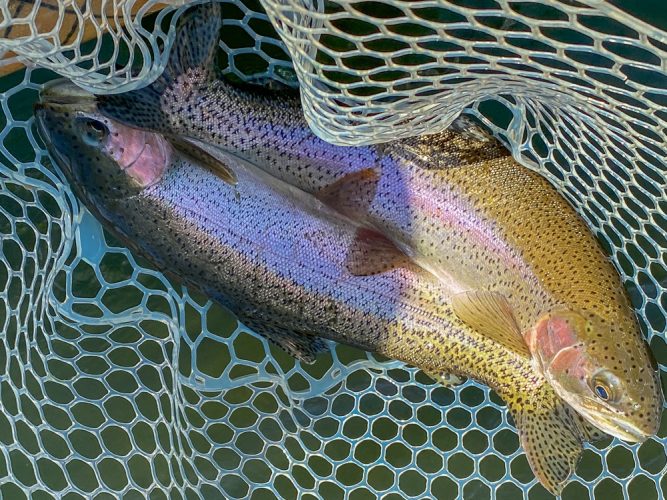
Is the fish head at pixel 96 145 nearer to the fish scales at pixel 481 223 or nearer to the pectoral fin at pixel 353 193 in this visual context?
the fish scales at pixel 481 223

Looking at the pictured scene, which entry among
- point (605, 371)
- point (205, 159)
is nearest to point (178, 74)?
point (205, 159)

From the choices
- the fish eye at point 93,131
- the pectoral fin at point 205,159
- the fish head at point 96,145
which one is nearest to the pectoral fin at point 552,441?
the pectoral fin at point 205,159

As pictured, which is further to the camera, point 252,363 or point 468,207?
point 252,363

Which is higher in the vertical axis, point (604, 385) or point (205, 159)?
point (205, 159)

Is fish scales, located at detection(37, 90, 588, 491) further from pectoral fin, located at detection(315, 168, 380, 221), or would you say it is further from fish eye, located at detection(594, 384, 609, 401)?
fish eye, located at detection(594, 384, 609, 401)

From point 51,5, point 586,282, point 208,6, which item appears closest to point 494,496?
point 586,282

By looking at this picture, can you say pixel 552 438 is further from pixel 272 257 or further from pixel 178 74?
pixel 178 74

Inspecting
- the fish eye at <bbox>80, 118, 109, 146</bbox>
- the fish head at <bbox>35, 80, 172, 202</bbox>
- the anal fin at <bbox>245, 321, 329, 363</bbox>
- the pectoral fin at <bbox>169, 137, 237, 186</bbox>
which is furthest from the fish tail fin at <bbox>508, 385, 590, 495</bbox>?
the fish eye at <bbox>80, 118, 109, 146</bbox>

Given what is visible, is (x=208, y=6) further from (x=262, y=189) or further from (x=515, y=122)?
(x=515, y=122)
